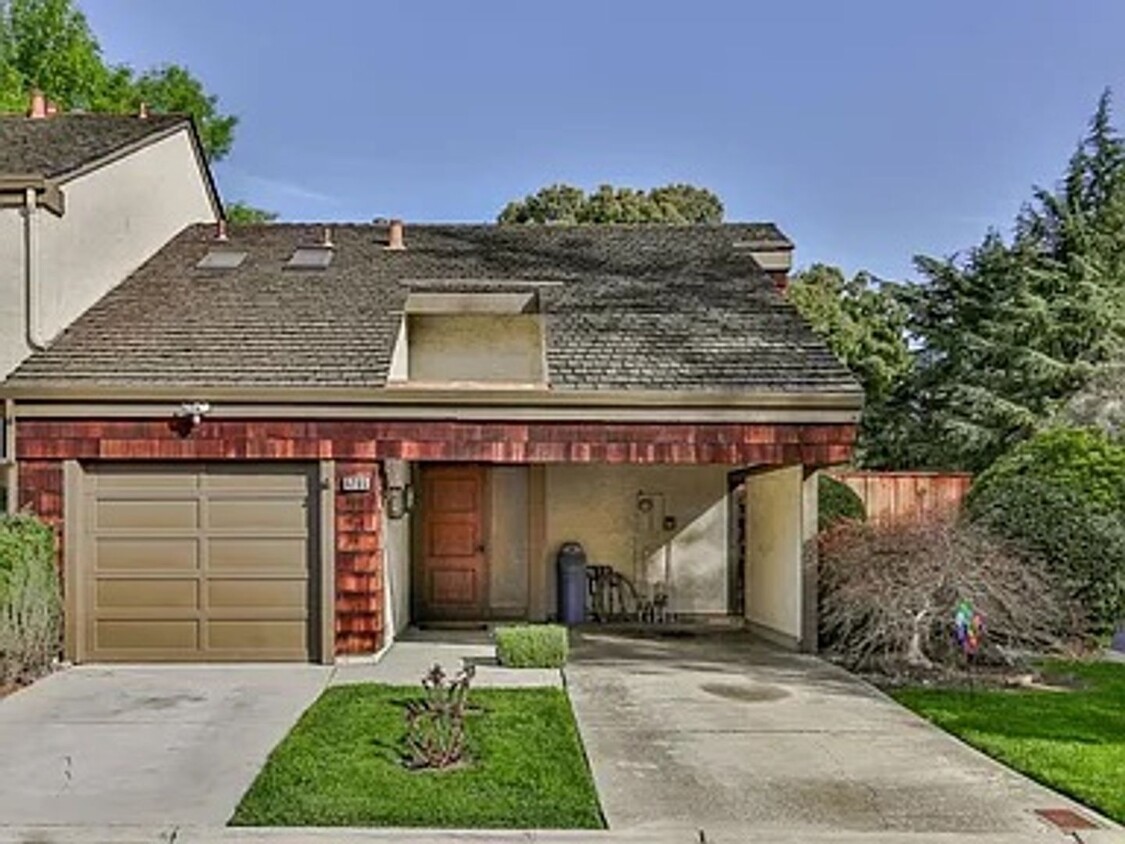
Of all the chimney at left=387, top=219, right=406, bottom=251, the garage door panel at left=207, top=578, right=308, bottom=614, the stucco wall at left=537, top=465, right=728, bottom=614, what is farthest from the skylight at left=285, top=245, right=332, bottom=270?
the garage door panel at left=207, top=578, right=308, bottom=614

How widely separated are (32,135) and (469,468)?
7.19 m

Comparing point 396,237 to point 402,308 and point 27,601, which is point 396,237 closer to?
point 402,308

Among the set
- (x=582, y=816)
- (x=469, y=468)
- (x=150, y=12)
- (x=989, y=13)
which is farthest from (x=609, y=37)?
(x=582, y=816)

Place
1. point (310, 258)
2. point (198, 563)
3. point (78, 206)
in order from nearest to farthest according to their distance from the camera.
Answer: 1. point (198, 563)
2. point (78, 206)
3. point (310, 258)

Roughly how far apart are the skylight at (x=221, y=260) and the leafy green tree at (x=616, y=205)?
75.0 ft

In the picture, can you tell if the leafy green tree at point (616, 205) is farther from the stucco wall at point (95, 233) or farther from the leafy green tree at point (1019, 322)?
the stucco wall at point (95, 233)

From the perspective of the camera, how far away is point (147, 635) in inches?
441

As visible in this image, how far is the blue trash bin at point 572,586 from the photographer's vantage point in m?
14.7

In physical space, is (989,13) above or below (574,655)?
above

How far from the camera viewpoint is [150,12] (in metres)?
21.4

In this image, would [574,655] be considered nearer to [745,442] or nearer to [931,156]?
[745,442]

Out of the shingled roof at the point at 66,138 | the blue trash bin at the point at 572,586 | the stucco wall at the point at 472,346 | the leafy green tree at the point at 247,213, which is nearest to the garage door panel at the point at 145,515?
the shingled roof at the point at 66,138

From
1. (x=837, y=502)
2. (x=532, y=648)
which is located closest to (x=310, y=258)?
(x=532, y=648)

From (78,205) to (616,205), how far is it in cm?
2732
